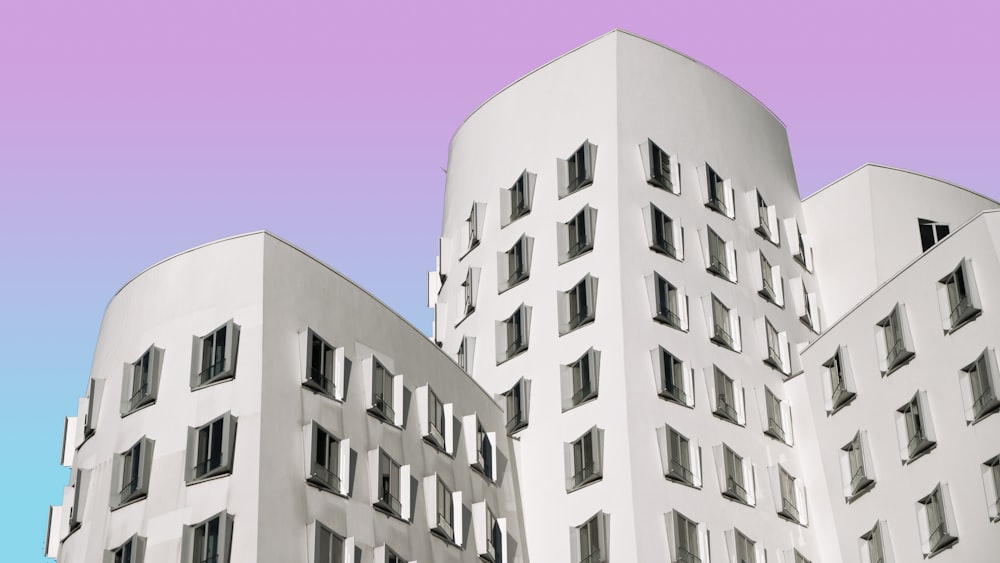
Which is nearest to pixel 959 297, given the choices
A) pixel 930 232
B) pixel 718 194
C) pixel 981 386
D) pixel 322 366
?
pixel 981 386

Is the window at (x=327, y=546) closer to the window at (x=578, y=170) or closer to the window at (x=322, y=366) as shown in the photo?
the window at (x=322, y=366)

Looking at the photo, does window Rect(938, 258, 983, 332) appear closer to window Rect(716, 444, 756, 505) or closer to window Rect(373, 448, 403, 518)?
window Rect(716, 444, 756, 505)

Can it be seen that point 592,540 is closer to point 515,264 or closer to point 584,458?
point 584,458

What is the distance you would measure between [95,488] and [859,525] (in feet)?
73.6

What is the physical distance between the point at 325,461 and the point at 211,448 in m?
2.97

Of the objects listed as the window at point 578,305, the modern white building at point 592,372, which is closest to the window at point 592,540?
the modern white building at point 592,372

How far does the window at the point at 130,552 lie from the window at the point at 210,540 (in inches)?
54.2

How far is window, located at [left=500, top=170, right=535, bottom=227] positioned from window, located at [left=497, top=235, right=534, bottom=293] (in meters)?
1.18

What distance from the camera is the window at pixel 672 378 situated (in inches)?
1914

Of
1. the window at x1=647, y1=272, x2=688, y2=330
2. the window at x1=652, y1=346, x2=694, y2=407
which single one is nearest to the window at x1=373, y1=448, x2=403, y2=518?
the window at x1=652, y1=346, x2=694, y2=407

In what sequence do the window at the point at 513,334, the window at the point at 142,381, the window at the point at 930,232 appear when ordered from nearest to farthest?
the window at the point at 142,381, the window at the point at 513,334, the window at the point at 930,232

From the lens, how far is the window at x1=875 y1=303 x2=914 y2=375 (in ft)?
150

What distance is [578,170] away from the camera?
5325cm

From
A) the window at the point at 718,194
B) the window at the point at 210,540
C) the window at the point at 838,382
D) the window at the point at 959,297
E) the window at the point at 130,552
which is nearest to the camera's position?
the window at the point at 210,540
